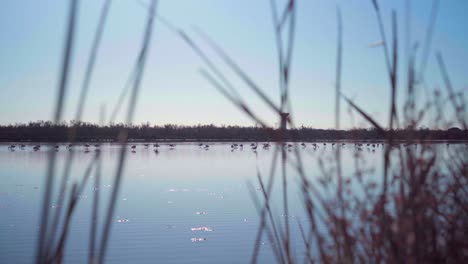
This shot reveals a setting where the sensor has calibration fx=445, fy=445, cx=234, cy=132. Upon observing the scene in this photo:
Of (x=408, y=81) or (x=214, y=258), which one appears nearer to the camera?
(x=408, y=81)

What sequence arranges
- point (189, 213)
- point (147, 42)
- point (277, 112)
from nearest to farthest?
point (147, 42) → point (277, 112) → point (189, 213)

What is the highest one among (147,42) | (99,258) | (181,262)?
(147,42)

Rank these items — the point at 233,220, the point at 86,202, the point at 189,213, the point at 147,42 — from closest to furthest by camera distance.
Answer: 1. the point at 147,42
2. the point at 233,220
3. the point at 189,213
4. the point at 86,202

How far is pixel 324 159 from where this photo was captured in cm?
213

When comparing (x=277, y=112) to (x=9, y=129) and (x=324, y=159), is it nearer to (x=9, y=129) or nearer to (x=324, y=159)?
(x=324, y=159)

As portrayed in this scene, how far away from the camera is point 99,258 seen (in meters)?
0.81

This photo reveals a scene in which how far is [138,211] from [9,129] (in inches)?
4167

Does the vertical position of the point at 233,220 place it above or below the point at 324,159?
below

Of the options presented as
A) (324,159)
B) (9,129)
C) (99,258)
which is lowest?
(99,258)

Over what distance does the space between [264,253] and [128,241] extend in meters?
3.61

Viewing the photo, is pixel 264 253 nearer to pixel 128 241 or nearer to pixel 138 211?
pixel 128 241

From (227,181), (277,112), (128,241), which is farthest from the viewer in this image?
(227,181)

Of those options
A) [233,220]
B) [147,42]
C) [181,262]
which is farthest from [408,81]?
[233,220]

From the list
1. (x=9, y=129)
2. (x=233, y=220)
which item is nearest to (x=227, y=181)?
(x=233, y=220)
